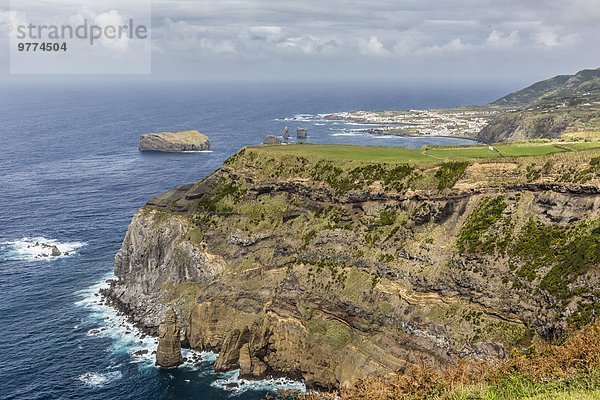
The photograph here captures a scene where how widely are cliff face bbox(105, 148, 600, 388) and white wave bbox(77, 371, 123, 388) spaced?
12400mm

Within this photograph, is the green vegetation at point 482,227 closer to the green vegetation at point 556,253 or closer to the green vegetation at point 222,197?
the green vegetation at point 556,253

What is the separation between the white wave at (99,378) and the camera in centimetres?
7056

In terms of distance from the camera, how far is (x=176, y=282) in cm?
8900

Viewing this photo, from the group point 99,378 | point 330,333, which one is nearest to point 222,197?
point 330,333

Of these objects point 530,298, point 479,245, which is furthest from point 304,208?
point 530,298

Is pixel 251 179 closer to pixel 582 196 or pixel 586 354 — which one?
pixel 582 196

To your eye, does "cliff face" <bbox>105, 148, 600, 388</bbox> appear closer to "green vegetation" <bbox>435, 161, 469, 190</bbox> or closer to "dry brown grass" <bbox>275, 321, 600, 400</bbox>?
"green vegetation" <bbox>435, 161, 469, 190</bbox>

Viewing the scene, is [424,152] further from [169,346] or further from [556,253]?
[169,346]

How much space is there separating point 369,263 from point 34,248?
82.6m

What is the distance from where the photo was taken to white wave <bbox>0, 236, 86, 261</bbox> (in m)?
112

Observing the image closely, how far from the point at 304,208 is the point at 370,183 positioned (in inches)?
496

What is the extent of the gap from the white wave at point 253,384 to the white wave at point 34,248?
61483 millimetres

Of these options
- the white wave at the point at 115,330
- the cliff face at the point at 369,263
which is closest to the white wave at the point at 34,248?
the white wave at the point at 115,330

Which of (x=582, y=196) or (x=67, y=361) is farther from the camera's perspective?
(x=67, y=361)
